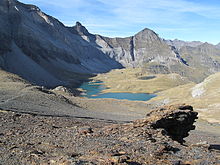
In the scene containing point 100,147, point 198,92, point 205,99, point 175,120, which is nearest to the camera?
point 100,147

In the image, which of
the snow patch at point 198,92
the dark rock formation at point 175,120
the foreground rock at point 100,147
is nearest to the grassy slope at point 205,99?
the snow patch at point 198,92

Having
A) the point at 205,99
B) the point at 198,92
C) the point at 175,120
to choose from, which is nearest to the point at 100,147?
the point at 175,120

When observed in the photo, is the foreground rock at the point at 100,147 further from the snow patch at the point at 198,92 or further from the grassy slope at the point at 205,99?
the snow patch at the point at 198,92

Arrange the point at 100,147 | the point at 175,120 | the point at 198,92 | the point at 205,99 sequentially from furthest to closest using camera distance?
the point at 198,92
the point at 205,99
the point at 175,120
the point at 100,147

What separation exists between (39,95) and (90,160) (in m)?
30.2

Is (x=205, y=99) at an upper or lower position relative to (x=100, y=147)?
lower

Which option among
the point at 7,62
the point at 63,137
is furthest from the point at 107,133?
the point at 7,62

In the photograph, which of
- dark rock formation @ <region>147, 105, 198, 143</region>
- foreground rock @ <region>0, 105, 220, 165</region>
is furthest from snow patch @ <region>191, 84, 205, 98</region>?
foreground rock @ <region>0, 105, 220, 165</region>

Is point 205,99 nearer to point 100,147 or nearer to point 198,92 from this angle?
point 198,92

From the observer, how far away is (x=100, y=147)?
12.4m

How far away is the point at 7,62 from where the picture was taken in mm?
123562

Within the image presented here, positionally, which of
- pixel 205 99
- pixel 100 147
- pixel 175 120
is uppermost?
pixel 175 120

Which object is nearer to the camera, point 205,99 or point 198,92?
point 205,99

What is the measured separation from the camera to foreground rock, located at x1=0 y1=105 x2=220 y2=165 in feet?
34.0
